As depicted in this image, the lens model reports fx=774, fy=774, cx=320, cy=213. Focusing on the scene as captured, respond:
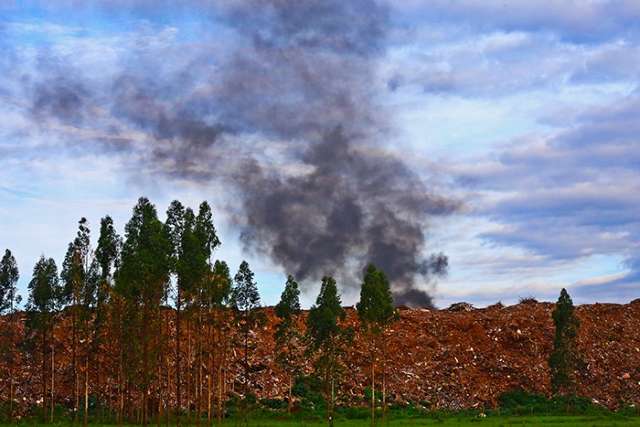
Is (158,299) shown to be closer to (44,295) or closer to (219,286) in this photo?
(219,286)

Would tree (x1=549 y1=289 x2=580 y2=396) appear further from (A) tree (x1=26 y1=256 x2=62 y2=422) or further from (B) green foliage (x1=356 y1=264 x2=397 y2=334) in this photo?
(A) tree (x1=26 y1=256 x2=62 y2=422)

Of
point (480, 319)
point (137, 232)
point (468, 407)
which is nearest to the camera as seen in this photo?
point (137, 232)

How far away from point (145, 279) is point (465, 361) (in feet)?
224

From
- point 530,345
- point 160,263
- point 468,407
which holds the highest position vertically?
point 160,263

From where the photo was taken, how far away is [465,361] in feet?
389

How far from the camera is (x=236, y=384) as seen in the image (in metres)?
105

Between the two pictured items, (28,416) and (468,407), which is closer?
(28,416)

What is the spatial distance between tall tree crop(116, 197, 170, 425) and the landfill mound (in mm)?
29306

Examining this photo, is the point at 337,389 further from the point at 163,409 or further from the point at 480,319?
the point at 480,319

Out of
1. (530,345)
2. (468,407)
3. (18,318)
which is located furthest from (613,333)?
(18,318)

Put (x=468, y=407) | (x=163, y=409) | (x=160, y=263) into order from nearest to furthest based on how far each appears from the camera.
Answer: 1. (x=160, y=263)
2. (x=163, y=409)
3. (x=468, y=407)

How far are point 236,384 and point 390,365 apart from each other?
24940 millimetres

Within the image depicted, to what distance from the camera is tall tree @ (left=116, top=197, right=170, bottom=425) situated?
6341 cm

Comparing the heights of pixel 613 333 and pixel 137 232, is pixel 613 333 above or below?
below
